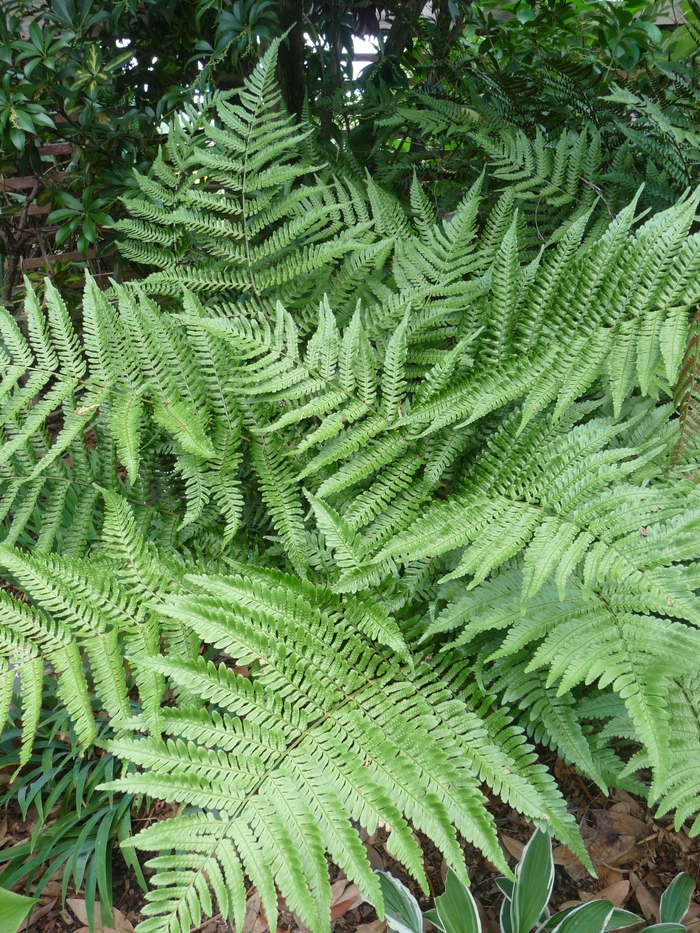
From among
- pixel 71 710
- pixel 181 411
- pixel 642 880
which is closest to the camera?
pixel 71 710

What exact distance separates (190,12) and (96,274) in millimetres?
1207

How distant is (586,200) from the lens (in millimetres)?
1600

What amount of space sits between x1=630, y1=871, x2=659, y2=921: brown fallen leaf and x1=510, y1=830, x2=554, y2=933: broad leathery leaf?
1.15 feet

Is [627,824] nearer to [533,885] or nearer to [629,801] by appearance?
[629,801]

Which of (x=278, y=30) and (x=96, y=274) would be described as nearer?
(x=278, y=30)

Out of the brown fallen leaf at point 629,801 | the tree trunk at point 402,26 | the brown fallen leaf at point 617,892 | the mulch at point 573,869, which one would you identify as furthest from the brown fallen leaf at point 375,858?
the tree trunk at point 402,26

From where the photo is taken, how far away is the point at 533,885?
4.06ft

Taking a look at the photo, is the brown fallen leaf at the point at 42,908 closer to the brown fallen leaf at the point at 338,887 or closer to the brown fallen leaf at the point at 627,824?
the brown fallen leaf at the point at 338,887

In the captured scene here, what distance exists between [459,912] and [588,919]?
246mm

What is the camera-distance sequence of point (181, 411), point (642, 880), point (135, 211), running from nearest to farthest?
point (181, 411) → point (642, 880) → point (135, 211)

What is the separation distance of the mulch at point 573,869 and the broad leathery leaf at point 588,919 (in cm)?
26

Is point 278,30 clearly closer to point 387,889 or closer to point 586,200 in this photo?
point 586,200

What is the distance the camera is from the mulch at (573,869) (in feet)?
4.75

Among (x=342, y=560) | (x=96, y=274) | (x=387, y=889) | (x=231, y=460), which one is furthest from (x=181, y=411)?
(x=96, y=274)
